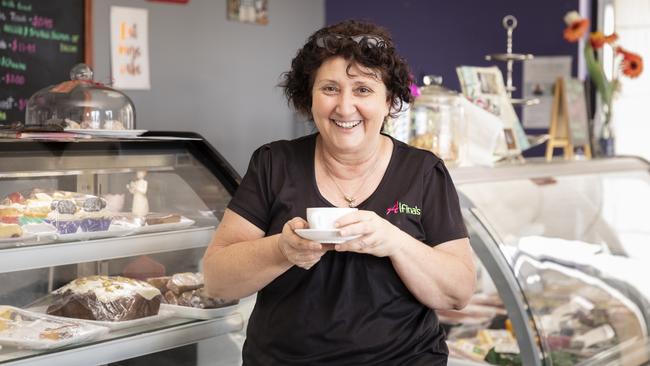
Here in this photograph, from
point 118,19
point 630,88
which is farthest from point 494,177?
point 630,88

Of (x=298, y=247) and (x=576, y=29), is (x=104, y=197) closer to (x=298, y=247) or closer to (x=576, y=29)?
(x=298, y=247)

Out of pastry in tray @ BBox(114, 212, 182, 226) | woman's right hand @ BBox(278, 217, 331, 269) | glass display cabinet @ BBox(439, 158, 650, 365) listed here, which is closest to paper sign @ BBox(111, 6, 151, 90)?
glass display cabinet @ BBox(439, 158, 650, 365)

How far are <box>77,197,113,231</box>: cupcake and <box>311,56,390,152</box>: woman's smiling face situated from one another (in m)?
0.61

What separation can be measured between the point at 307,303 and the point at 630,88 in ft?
17.3

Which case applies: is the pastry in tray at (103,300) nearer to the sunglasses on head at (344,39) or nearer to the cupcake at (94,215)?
the cupcake at (94,215)

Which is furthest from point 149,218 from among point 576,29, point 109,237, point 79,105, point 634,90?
point 634,90

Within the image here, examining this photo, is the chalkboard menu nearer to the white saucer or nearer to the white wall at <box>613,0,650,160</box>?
the white saucer

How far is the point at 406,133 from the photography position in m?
3.04

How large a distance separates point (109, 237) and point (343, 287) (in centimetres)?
60

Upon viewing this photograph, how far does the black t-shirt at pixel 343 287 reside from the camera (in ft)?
6.23

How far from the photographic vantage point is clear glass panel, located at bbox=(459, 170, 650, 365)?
10.6ft

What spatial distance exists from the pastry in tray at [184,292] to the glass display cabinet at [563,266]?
97 cm

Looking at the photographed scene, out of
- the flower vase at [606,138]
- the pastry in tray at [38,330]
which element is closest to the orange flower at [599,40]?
the flower vase at [606,138]

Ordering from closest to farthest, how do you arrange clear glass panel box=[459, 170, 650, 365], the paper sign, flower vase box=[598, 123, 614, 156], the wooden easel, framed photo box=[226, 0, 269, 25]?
clear glass panel box=[459, 170, 650, 365]
the wooden easel
flower vase box=[598, 123, 614, 156]
the paper sign
framed photo box=[226, 0, 269, 25]
